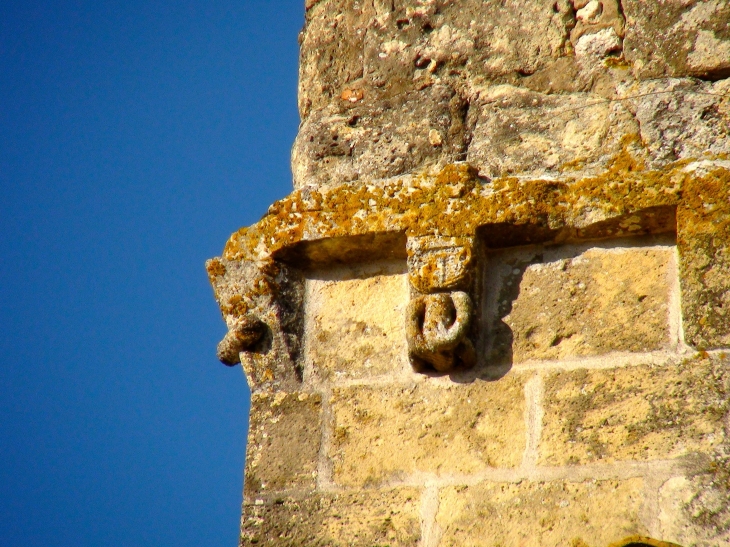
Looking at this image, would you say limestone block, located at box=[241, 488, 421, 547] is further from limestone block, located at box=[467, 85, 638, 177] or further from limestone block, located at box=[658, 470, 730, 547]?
limestone block, located at box=[467, 85, 638, 177]

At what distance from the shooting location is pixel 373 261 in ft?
11.3

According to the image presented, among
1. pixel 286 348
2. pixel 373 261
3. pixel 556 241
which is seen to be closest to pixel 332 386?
pixel 286 348

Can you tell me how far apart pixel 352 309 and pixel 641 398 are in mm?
932

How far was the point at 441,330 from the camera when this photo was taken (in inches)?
122

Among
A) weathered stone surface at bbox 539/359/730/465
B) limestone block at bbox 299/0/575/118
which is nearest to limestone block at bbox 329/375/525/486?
weathered stone surface at bbox 539/359/730/465

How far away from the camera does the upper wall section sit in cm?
326

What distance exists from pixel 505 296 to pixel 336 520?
31.5 inches

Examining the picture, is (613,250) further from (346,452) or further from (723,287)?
(346,452)

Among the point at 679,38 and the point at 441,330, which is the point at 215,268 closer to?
the point at 441,330

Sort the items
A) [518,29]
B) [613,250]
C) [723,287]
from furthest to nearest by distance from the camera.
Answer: [518,29] < [613,250] < [723,287]

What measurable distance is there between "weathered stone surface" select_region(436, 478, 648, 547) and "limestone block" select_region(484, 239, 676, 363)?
385 mm

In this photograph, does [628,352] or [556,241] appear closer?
[628,352]

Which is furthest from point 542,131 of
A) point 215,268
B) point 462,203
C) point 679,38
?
point 215,268

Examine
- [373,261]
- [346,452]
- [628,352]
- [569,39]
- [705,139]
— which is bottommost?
[346,452]
